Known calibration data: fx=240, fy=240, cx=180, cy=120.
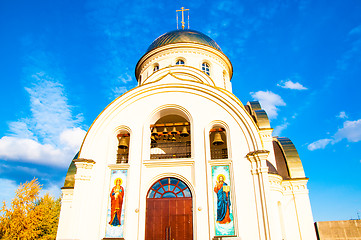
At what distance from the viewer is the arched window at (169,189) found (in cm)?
1060

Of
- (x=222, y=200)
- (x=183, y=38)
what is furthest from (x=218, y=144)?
(x=183, y=38)

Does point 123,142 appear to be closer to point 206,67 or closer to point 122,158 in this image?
point 122,158

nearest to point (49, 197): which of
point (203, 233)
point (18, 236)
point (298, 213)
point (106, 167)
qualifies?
point (18, 236)

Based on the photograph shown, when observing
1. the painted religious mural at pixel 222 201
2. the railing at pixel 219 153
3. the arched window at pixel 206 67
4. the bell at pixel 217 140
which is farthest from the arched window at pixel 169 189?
the arched window at pixel 206 67

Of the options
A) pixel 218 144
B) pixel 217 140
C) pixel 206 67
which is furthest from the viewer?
pixel 206 67

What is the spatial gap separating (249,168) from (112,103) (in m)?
7.32

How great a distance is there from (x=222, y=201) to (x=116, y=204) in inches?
180

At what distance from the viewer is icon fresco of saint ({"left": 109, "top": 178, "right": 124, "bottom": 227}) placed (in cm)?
1020

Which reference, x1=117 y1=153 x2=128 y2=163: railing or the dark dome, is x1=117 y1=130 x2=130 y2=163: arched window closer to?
x1=117 y1=153 x2=128 y2=163: railing

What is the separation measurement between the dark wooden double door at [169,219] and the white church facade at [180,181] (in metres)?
0.04

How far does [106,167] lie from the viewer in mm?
11195

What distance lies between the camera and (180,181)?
10867 millimetres

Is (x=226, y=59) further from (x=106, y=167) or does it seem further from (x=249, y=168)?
(x=106, y=167)

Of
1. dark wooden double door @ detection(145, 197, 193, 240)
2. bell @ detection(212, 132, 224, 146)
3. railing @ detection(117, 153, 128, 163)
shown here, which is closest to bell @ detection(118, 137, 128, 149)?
railing @ detection(117, 153, 128, 163)
